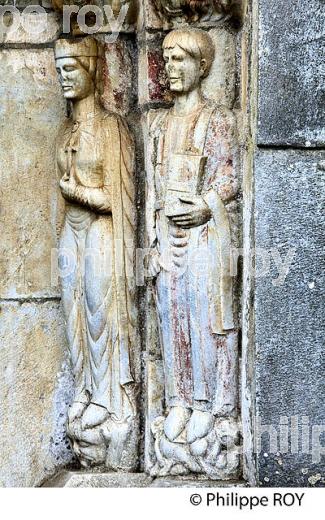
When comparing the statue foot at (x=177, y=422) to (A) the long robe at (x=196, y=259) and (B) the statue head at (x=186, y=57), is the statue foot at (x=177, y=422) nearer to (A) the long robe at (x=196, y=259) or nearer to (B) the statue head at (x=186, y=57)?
(A) the long robe at (x=196, y=259)

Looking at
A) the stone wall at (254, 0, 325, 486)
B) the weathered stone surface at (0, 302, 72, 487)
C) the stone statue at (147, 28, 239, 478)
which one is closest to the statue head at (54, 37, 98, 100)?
the stone statue at (147, 28, 239, 478)

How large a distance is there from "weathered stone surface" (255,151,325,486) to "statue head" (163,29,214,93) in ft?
1.75

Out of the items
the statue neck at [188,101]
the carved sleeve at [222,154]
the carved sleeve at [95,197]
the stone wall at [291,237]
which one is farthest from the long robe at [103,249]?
the stone wall at [291,237]

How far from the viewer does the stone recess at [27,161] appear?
8406 millimetres

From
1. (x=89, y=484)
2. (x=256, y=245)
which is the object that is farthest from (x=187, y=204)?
(x=89, y=484)

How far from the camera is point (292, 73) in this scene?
302 inches

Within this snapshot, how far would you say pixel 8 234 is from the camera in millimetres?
8445

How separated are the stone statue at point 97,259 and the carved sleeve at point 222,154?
47 cm

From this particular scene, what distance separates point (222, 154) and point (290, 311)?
0.77m

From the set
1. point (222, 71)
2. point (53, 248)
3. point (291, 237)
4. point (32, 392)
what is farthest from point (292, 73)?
point (32, 392)

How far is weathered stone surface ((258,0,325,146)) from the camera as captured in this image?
7645 millimetres

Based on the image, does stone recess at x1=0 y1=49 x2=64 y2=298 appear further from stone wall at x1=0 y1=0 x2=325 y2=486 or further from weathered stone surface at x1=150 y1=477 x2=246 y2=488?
weathered stone surface at x1=150 y1=477 x2=246 y2=488

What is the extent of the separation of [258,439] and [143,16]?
1988 mm
